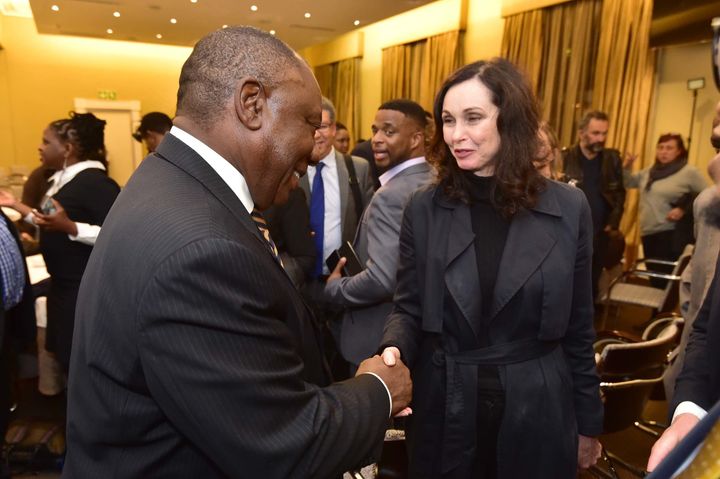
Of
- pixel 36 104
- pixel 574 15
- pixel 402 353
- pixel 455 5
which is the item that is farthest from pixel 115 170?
pixel 402 353

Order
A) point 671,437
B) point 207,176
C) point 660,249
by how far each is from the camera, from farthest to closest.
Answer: point 660,249, point 671,437, point 207,176

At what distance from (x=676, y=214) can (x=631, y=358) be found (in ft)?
10.9

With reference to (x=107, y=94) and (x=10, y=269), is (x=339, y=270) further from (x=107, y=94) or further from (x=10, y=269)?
(x=107, y=94)

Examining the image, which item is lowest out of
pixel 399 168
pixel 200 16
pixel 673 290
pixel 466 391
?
pixel 673 290

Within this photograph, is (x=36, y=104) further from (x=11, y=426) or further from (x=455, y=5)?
(x=11, y=426)

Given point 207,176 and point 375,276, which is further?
point 375,276

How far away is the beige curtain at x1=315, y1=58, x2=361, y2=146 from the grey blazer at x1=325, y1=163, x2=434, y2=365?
9.27 m

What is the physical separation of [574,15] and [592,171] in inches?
122

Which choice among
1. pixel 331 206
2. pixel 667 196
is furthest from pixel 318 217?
pixel 667 196

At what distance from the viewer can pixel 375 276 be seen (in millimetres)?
2145

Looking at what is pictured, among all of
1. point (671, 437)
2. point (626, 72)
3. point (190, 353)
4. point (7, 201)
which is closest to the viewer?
point (190, 353)

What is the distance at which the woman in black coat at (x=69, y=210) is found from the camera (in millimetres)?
2629

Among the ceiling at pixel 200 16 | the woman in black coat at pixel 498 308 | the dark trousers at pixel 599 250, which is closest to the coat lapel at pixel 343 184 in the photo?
the woman in black coat at pixel 498 308

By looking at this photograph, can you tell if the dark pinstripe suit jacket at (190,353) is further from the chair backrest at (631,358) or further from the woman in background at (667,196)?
the woman in background at (667,196)
